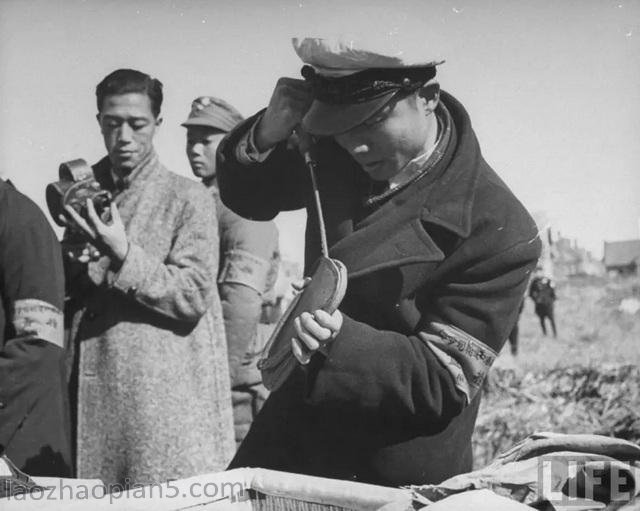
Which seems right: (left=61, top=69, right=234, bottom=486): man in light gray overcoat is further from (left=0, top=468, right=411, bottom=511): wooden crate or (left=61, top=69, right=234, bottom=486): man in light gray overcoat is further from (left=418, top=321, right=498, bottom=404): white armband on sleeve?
(left=418, top=321, right=498, bottom=404): white armband on sleeve

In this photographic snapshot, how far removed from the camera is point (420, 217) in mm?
4652

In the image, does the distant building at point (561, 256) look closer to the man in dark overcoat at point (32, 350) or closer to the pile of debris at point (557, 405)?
the pile of debris at point (557, 405)

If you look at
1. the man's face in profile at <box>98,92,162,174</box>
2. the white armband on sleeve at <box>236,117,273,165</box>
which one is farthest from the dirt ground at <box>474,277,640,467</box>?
the man's face in profile at <box>98,92,162,174</box>

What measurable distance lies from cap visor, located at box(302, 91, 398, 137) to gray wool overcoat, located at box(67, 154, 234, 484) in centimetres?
88

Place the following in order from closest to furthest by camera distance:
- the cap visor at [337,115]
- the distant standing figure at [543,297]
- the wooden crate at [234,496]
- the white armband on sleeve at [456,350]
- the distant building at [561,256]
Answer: the wooden crate at [234,496], the white armband on sleeve at [456,350], the cap visor at [337,115], the distant building at [561,256], the distant standing figure at [543,297]

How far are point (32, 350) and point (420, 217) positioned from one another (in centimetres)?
193

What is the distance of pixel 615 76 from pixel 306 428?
2.11 metres

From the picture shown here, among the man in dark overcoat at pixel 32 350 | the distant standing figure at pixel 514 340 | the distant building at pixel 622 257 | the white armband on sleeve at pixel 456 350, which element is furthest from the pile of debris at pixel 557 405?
the man in dark overcoat at pixel 32 350

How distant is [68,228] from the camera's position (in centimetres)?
546

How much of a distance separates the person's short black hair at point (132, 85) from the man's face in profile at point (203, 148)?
7.9 inches

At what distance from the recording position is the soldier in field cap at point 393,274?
4.55m

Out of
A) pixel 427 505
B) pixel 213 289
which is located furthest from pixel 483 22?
pixel 427 505
